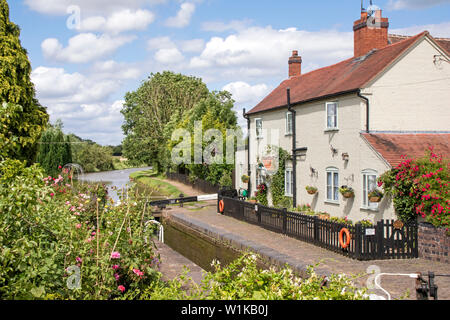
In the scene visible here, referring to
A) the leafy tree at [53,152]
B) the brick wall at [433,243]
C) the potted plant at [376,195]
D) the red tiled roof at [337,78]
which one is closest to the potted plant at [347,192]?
the potted plant at [376,195]

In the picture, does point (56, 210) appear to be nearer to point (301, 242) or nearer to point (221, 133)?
point (301, 242)

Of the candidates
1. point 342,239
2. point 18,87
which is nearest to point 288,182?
point 342,239

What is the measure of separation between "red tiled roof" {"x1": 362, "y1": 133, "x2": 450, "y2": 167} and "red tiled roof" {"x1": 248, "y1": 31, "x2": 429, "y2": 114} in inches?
89.5

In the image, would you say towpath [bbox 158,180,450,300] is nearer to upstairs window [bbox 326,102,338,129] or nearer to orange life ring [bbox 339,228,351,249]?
orange life ring [bbox 339,228,351,249]

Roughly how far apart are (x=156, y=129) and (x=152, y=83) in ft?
20.0

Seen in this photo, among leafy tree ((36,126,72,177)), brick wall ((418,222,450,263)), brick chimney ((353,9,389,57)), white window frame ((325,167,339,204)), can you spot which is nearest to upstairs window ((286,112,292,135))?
white window frame ((325,167,339,204))

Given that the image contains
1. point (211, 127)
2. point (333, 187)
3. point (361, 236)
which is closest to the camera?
point (361, 236)

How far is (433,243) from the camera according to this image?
41.8ft

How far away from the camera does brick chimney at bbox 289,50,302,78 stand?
28391 millimetres

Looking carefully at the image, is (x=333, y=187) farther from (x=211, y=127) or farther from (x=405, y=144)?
(x=211, y=127)

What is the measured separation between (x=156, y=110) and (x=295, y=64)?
95.5 feet

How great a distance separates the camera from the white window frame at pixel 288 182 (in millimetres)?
22453

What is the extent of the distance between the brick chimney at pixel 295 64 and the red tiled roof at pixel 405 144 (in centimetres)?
1231
